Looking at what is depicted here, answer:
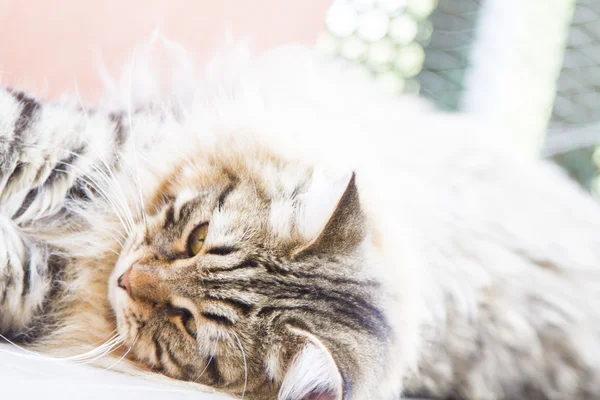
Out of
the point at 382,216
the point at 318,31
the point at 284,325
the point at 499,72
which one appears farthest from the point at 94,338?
the point at 499,72

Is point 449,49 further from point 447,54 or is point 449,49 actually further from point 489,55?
point 489,55

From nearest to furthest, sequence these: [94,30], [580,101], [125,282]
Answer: [125,282], [94,30], [580,101]

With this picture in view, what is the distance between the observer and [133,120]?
0.94 meters

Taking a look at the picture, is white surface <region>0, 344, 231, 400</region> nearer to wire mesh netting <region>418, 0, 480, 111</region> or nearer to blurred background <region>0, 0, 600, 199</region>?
blurred background <region>0, 0, 600, 199</region>

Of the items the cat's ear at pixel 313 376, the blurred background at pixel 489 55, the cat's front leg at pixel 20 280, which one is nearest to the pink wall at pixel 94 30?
the blurred background at pixel 489 55

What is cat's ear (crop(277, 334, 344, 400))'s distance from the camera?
0.65 m

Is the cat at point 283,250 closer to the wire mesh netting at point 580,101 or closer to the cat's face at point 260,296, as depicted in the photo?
the cat's face at point 260,296

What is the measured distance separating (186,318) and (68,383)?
0.17 meters

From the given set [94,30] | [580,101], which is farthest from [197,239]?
[580,101]

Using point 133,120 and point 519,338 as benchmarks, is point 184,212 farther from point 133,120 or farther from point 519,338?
point 519,338

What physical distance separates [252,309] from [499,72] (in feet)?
5.18

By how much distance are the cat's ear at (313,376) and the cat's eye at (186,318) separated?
150 mm

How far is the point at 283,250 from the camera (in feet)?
2.41

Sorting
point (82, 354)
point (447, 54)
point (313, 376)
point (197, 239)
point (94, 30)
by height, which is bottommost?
point (82, 354)
